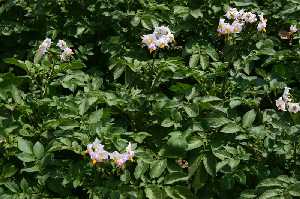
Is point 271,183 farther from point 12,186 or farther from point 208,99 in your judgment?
point 12,186

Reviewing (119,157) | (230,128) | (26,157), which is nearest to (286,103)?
(230,128)

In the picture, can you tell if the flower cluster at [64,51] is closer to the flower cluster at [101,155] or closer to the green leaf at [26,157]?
the green leaf at [26,157]

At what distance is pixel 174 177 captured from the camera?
2586 mm

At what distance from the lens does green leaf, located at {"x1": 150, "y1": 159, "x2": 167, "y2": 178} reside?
2561 millimetres

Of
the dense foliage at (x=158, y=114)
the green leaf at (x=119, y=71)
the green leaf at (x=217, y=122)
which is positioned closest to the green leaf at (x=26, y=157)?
the dense foliage at (x=158, y=114)

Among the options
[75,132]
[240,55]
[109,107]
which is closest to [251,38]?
[240,55]

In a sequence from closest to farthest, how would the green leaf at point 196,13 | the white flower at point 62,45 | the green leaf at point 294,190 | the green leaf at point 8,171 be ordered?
1. the green leaf at point 294,190
2. the green leaf at point 8,171
3. the white flower at point 62,45
4. the green leaf at point 196,13

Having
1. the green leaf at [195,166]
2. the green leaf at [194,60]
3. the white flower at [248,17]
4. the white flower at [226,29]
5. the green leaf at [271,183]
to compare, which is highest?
the white flower at [248,17]

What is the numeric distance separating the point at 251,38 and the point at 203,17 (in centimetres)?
34

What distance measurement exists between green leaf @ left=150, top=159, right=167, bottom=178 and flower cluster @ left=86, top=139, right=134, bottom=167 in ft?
0.49

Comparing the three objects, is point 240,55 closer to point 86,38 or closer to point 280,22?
point 280,22

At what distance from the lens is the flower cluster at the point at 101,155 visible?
8.01 feet

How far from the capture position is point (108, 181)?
2.55 meters

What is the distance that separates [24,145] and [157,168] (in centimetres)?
63
